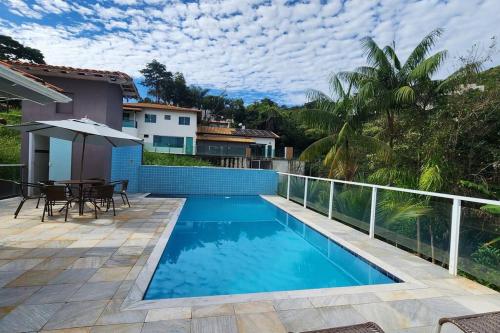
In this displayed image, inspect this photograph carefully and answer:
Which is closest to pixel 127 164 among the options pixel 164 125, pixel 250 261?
pixel 250 261

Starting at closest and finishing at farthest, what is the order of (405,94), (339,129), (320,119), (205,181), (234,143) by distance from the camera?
(405,94)
(320,119)
(339,129)
(205,181)
(234,143)

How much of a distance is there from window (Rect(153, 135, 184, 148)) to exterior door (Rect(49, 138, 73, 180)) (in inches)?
793

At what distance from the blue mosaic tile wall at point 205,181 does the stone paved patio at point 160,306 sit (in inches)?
323

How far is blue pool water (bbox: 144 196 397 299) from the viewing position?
422cm

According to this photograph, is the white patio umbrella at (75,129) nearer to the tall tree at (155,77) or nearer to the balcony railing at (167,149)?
the balcony railing at (167,149)

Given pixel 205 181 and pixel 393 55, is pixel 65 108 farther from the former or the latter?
pixel 393 55

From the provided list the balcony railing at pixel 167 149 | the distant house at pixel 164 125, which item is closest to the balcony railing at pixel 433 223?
the balcony railing at pixel 167 149

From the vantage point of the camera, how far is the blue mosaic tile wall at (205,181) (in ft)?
44.0

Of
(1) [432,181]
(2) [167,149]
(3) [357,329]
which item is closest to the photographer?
(3) [357,329]

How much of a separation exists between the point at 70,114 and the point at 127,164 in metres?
3.05

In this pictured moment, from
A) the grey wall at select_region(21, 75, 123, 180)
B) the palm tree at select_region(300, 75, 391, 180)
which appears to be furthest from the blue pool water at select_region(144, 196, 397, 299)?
the grey wall at select_region(21, 75, 123, 180)

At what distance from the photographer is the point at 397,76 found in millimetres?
11055

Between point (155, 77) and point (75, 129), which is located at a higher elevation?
point (155, 77)

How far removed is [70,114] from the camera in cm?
1045
